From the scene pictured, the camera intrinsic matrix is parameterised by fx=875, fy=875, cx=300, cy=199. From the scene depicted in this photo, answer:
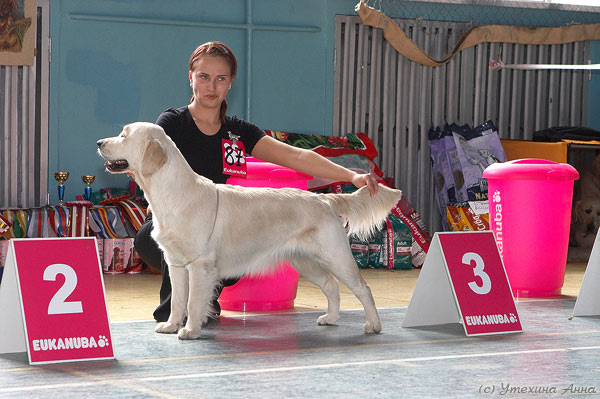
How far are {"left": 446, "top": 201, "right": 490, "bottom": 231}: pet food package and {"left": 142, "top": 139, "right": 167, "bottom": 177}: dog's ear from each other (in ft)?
13.5

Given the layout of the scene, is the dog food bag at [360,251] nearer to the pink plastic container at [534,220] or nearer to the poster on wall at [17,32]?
the pink plastic container at [534,220]

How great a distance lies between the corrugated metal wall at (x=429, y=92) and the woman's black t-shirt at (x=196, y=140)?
3584 mm

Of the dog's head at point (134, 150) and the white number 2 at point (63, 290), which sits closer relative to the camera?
the white number 2 at point (63, 290)

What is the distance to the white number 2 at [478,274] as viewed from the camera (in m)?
3.89

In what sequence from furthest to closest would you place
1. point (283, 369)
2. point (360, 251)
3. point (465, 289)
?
point (360, 251) → point (465, 289) → point (283, 369)

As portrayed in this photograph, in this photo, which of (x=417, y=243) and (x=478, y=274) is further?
(x=417, y=243)

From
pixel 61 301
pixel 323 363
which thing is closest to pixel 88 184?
pixel 61 301

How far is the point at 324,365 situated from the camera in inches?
124

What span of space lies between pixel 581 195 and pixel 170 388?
599cm

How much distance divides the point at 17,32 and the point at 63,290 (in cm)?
404

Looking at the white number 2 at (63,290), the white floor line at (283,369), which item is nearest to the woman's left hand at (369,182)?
the white floor line at (283,369)

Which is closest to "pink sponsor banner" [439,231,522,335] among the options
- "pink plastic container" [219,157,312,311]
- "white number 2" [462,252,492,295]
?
"white number 2" [462,252,492,295]

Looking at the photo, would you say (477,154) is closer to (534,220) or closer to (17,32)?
(534,220)

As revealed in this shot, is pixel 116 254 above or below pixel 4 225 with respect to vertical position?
below
